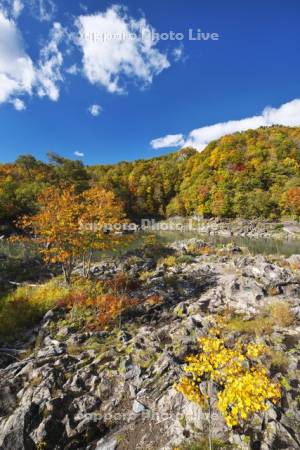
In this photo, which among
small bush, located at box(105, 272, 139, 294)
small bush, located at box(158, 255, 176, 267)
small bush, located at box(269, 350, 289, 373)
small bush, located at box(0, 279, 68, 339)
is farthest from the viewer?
small bush, located at box(158, 255, 176, 267)

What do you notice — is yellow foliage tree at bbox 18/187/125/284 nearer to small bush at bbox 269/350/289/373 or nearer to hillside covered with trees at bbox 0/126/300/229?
small bush at bbox 269/350/289/373

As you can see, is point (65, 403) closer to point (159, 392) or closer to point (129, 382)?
point (129, 382)

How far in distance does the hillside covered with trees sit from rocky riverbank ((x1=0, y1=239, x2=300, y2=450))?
103ft

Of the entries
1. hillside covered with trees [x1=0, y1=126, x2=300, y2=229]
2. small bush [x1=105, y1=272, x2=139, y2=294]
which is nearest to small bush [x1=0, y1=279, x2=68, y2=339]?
small bush [x1=105, y1=272, x2=139, y2=294]

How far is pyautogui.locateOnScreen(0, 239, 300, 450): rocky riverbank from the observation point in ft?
15.9

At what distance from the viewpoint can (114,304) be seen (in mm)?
10102

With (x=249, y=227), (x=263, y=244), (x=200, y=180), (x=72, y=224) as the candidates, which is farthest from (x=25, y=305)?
(x=200, y=180)

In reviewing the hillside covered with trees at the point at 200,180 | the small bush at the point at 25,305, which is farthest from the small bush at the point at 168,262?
the hillside covered with trees at the point at 200,180

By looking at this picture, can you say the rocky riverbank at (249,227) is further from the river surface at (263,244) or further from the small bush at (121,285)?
the small bush at (121,285)

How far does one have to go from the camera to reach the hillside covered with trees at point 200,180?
156ft

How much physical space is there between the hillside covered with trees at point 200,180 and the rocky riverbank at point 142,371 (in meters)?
31.4

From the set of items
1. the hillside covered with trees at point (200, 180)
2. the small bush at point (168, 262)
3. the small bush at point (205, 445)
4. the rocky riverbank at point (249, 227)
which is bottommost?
the rocky riverbank at point (249, 227)

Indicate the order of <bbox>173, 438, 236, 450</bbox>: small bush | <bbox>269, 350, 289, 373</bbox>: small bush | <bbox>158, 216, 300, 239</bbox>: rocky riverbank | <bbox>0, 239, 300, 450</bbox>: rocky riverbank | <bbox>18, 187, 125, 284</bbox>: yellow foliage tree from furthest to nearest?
<bbox>158, 216, 300, 239</bbox>: rocky riverbank, <bbox>18, 187, 125, 284</bbox>: yellow foliage tree, <bbox>269, 350, 289, 373</bbox>: small bush, <bbox>0, 239, 300, 450</bbox>: rocky riverbank, <bbox>173, 438, 236, 450</bbox>: small bush

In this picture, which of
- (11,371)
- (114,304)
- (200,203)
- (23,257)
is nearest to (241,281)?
(114,304)
